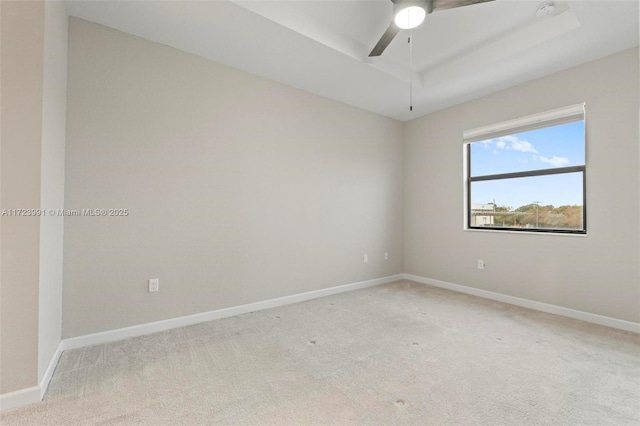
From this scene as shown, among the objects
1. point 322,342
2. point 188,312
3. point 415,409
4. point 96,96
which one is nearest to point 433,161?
point 322,342

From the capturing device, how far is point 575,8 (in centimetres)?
214

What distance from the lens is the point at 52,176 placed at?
1.81 metres

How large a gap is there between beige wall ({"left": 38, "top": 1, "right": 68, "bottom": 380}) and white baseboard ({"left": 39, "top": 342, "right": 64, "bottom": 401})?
0.12 feet

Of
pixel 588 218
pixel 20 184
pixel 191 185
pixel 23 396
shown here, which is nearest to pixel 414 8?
pixel 191 185

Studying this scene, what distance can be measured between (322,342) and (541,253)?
269 cm

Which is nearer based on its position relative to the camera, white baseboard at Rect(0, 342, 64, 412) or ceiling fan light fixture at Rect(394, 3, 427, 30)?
white baseboard at Rect(0, 342, 64, 412)

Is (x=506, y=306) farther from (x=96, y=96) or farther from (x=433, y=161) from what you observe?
(x=96, y=96)

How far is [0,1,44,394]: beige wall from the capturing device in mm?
1485

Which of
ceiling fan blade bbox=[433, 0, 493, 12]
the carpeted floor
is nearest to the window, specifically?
the carpeted floor

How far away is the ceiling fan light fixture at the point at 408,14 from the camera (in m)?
1.83

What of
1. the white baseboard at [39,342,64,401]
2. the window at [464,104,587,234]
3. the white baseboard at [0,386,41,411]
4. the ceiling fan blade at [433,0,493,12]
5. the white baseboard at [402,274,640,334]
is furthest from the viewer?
the window at [464,104,587,234]

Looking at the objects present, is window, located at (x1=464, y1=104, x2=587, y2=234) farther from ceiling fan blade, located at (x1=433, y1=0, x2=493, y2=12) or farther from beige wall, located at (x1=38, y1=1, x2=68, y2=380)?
beige wall, located at (x1=38, y1=1, x2=68, y2=380)

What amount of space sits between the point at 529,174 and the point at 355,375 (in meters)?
3.13

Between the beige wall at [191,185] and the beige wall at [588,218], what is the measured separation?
135cm
